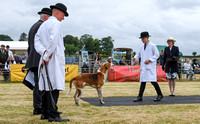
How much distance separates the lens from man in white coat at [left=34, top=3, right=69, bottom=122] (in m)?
4.33

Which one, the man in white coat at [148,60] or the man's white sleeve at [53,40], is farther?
the man in white coat at [148,60]

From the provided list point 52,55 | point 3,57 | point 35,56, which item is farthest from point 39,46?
point 3,57

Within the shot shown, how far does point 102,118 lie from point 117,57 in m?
28.4

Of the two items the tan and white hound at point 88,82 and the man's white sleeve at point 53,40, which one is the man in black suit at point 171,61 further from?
the man's white sleeve at point 53,40

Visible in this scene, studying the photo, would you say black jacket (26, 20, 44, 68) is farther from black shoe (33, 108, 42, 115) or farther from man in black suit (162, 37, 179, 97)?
man in black suit (162, 37, 179, 97)

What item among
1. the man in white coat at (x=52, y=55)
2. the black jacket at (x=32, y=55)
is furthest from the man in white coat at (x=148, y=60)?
the man in white coat at (x=52, y=55)

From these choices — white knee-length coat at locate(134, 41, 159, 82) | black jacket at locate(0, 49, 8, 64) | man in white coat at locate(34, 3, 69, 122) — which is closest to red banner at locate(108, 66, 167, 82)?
black jacket at locate(0, 49, 8, 64)

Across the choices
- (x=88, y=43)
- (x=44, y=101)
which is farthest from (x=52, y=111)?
(x=88, y=43)

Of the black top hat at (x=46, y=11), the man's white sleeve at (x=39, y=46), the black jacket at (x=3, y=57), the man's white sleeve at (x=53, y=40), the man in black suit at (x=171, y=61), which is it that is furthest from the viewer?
the black jacket at (x=3, y=57)

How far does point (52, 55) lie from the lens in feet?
14.3

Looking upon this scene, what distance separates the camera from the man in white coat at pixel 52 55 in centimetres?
433

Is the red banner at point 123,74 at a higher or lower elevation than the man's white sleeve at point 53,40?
lower

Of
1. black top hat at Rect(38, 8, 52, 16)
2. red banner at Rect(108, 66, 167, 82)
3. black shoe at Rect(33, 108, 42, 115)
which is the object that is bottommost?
black shoe at Rect(33, 108, 42, 115)

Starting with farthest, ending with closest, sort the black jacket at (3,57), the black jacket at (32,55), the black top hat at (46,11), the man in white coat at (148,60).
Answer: the black jacket at (3,57) < the man in white coat at (148,60) < the black top hat at (46,11) < the black jacket at (32,55)
